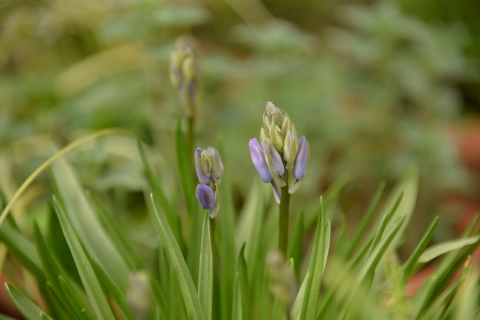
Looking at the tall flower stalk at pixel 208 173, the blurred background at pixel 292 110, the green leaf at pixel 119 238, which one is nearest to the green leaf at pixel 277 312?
the tall flower stalk at pixel 208 173

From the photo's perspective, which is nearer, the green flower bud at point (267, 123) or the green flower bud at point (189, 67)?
the green flower bud at point (267, 123)

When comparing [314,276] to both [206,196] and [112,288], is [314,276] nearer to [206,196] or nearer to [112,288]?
[206,196]

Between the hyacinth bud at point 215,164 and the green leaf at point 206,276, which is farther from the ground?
the hyacinth bud at point 215,164

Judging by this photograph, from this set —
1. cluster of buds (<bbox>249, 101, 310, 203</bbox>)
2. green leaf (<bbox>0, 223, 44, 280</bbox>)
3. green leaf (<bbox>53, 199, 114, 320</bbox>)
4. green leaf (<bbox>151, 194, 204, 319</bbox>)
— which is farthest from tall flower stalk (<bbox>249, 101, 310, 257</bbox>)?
green leaf (<bbox>0, 223, 44, 280</bbox>)

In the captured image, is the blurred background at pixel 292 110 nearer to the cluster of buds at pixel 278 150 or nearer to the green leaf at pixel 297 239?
the green leaf at pixel 297 239

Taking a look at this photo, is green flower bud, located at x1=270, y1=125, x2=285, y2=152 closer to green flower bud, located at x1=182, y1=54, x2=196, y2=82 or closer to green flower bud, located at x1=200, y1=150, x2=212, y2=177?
green flower bud, located at x1=200, y1=150, x2=212, y2=177

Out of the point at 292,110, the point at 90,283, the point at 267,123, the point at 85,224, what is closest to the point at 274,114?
the point at 267,123
